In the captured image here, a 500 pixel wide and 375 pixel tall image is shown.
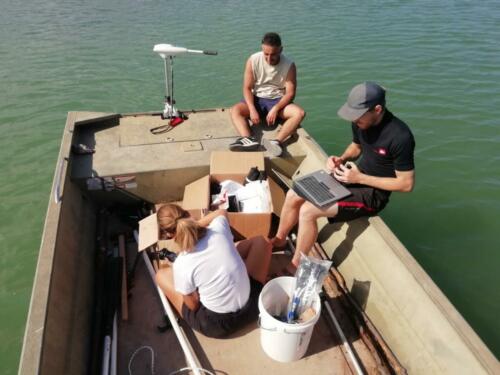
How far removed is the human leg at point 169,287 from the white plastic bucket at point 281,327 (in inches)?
26.3

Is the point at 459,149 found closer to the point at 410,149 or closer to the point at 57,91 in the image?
the point at 410,149

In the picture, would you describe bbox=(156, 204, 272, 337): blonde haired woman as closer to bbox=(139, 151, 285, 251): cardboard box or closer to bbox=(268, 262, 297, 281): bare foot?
bbox=(268, 262, 297, 281): bare foot

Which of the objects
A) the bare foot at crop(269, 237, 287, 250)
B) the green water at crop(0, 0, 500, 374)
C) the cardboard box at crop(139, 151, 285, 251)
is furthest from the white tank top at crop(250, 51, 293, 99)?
the bare foot at crop(269, 237, 287, 250)

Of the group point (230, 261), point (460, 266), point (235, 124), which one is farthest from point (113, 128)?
point (460, 266)

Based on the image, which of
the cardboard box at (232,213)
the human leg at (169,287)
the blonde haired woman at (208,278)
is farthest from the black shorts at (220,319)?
the cardboard box at (232,213)

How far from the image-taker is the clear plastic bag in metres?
2.66

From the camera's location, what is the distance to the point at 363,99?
111 inches

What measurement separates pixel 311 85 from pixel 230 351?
687 centimetres

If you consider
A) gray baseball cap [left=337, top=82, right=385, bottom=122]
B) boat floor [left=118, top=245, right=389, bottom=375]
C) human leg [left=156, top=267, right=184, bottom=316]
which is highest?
gray baseball cap [left=337, top=82, right=385, bottom=122]

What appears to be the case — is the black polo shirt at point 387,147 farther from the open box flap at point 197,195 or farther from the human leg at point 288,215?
the open box flap at point 197,195

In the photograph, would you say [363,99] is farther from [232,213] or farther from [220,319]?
[220,319]

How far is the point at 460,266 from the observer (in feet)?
14.5

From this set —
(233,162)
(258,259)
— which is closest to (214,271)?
(258,259)

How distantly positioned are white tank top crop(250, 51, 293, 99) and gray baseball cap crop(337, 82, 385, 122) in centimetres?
209
